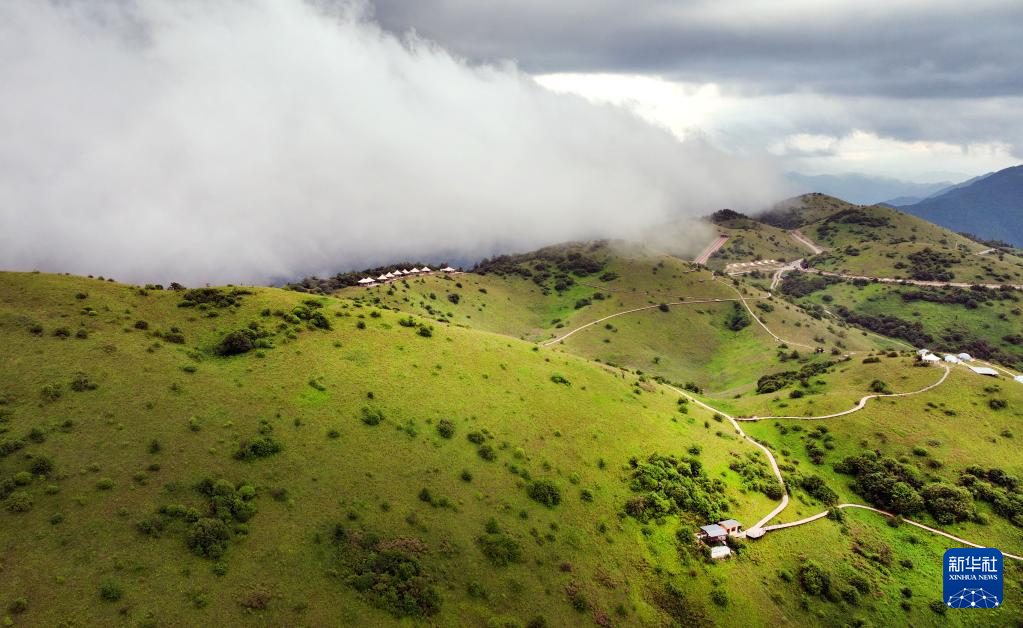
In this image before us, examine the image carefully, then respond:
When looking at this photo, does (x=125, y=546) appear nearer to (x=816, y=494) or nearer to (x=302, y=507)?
(x=302, y=507)

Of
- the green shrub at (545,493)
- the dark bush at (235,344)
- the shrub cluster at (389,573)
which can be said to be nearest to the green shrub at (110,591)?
the shrub cluster at (389,573)

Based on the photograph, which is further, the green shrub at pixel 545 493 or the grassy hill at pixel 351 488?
the green shrub at pixel 545 493

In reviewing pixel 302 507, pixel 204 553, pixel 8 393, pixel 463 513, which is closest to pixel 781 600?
pixel 463 513

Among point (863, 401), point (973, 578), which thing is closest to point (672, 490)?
point (973, 578)

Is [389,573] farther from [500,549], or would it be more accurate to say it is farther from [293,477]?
[293,477]

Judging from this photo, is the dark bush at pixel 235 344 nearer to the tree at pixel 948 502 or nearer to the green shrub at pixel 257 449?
the green shrub at pixel 257 449

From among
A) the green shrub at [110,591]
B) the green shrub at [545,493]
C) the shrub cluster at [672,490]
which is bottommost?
the shrub cluster at [672,490]

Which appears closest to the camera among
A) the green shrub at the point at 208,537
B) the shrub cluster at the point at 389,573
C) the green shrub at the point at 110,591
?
the green shrub at the point at 110,591
